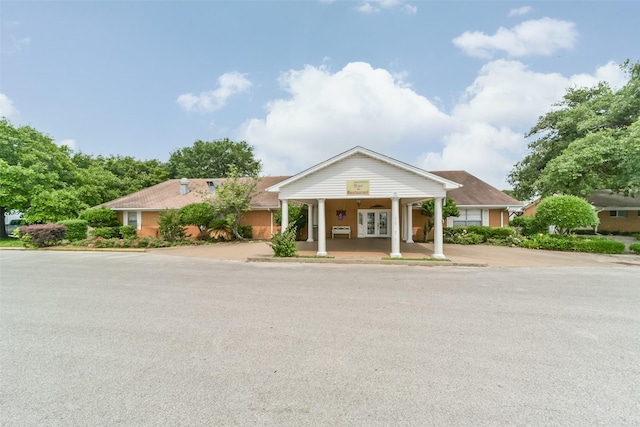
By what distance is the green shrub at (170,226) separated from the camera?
63.6 feet

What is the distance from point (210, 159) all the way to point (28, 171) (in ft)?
74.6

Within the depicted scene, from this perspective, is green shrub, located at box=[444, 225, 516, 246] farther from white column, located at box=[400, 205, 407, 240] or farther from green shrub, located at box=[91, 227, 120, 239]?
green shrub, located at box=[91, 227, 120, 239]

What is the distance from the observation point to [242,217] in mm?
22719

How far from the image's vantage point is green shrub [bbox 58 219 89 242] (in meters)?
19.6

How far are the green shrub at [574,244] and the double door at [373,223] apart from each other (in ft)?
Answer: 26.8

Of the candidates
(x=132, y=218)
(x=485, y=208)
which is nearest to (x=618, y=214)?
(x=485, y=208)

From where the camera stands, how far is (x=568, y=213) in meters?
16.4

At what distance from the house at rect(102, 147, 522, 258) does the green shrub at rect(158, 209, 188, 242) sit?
2.28 m

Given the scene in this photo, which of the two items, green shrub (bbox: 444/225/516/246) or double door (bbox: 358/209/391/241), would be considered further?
double door (bbox: 358/209/391/241)

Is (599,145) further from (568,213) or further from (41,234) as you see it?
(41,234)

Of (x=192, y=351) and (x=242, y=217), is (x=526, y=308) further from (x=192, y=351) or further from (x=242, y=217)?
(x=242, y=217)

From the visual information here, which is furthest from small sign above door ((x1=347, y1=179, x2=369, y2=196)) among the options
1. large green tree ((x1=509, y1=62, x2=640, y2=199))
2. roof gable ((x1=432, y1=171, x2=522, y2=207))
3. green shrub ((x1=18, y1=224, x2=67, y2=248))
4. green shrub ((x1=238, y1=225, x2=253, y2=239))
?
green shrub ((x1=18, y1=224, x2=67, y2=248))

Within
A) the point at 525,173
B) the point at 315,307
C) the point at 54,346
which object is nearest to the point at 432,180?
the point at 315,307

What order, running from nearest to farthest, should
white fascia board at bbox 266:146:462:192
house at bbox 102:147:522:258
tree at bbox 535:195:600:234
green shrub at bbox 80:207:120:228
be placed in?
white fascia board at bbox 266:146:462:192, house at bbox 102:147:522:258, tree at bbox 535:195:600:234, green shrub at bbox 80:207:120:228
